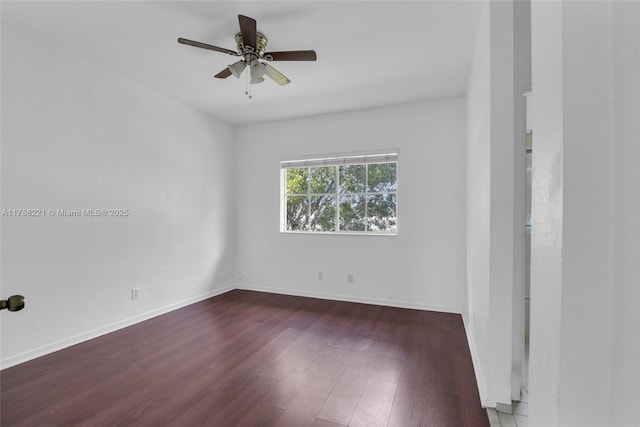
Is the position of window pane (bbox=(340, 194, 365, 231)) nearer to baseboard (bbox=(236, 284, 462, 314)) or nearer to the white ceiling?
baseboard (bbox=(236, 284, 462, 314))

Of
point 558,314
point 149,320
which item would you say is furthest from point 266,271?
point 558,314

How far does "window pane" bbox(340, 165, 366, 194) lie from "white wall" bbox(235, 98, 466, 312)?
0.28 metres

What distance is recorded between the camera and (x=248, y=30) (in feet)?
6.59

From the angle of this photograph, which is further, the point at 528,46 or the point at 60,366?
the point at 60,366

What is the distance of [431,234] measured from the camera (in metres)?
3.75

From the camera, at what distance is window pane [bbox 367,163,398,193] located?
4016 mm

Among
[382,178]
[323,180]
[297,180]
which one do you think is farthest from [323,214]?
[382,178]

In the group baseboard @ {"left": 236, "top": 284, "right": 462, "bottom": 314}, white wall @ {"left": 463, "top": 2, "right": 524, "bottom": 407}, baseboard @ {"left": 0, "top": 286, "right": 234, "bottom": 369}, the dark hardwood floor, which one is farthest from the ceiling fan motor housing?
baseboard @ {"left": 236, "top": 284, "right": 462, "bottom": 314}

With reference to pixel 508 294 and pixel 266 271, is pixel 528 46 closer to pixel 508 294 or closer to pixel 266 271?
pixel 508 294

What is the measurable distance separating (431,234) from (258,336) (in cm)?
245

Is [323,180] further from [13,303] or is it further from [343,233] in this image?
[13,303]

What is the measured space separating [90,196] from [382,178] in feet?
11.2

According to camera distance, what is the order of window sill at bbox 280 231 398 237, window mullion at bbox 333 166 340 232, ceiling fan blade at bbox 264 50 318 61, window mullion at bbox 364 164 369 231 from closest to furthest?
ceiling fan blade at bbox 264 50 318 61, window sill at bbox 280 231 398 237, window mullion at bbox 364 164 369 231, window mullion at bbox 333 166 340 232

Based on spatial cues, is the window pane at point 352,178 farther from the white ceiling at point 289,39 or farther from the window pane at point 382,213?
the white ceiling at point 289,39
